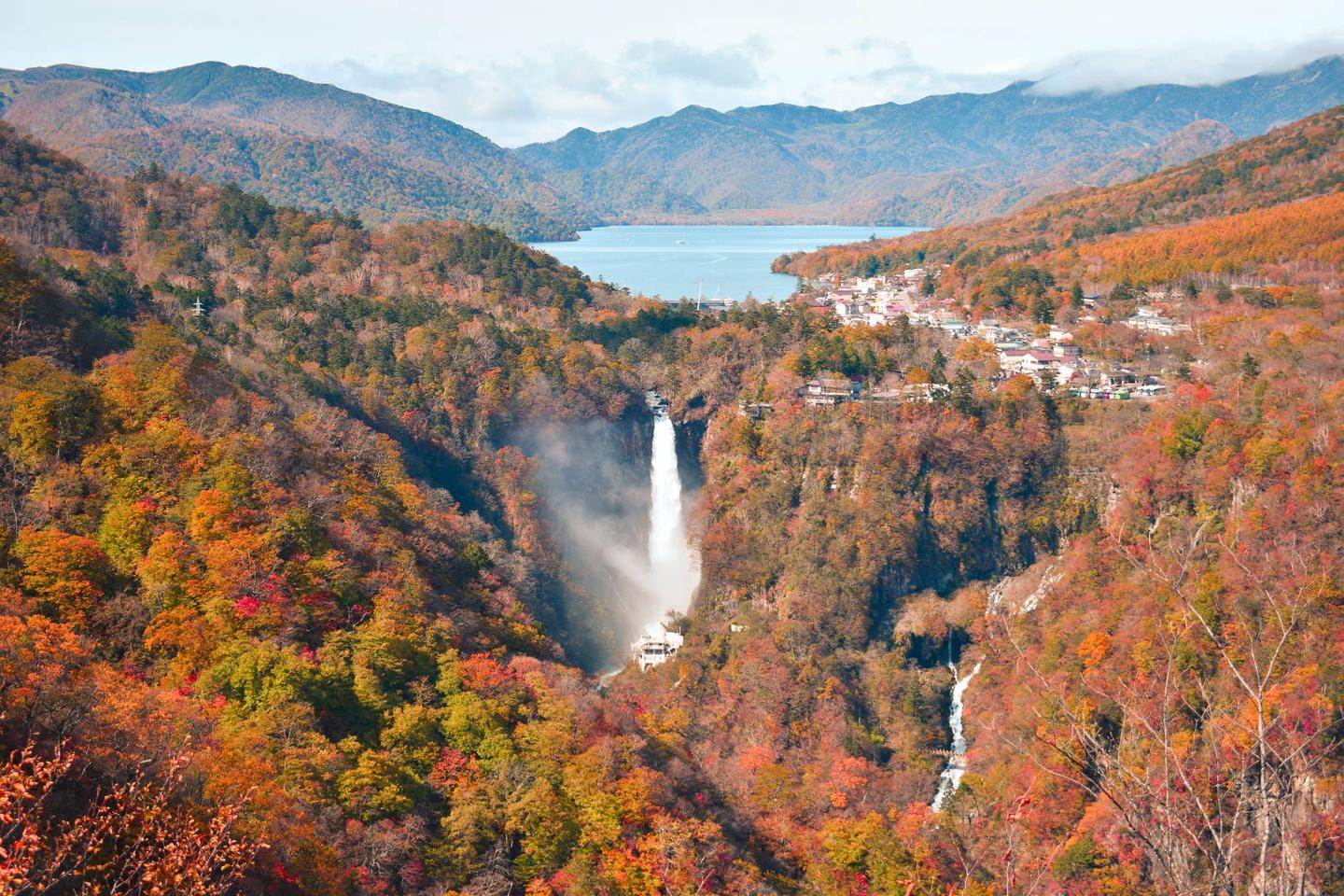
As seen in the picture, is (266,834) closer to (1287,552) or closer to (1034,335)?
(1287,552)

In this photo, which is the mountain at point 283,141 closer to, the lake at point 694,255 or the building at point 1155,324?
the lake at point 694,255

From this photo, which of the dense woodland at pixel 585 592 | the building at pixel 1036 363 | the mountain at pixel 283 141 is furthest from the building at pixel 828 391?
the mountain at pixel 283 141

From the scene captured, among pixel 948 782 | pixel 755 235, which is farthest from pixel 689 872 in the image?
pixel 755 235

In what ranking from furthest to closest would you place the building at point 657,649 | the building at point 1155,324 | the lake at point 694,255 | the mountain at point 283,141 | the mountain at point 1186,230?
the mountain at point 283,141, the lake at point 694,255, the mountain at point 1186,230, the building at point 1155,324, the building at point 657,649

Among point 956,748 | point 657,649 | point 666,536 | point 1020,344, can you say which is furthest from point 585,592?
point 1020,344

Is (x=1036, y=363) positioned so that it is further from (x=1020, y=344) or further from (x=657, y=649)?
(x=657, y=649)

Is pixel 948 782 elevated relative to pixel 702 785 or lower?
lower

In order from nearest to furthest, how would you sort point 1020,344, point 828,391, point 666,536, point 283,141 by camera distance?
point 828,391
point 666,536
point 1020,344
point 283,141
